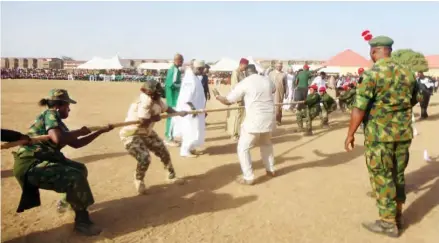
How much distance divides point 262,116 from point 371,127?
185 cm

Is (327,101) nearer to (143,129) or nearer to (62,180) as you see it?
(143,129)

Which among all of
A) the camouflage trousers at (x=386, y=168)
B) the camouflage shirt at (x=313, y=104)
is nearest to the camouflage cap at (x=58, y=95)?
the camouflage trousers at (x=386, y=168)

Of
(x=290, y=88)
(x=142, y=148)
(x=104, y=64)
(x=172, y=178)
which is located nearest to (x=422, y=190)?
(x=172, y=178)

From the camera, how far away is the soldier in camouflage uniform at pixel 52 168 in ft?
12.8

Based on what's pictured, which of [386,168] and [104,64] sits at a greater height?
[104,64]

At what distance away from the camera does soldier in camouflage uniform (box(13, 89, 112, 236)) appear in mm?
3914

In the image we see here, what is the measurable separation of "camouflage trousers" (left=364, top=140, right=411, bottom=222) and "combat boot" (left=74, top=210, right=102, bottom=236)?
9.84ft

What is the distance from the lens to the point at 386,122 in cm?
411

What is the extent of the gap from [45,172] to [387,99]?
3.55 meters

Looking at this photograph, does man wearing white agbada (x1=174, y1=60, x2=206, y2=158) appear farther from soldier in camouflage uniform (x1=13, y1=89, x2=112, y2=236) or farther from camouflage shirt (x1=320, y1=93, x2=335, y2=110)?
camouflage shirt (x1=320, y1=93, x2=335, y2=110)

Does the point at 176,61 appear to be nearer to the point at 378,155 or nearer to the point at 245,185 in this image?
the point at 245,185

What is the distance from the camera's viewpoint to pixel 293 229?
14.3ft

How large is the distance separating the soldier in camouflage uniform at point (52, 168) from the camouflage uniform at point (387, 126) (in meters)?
3.00

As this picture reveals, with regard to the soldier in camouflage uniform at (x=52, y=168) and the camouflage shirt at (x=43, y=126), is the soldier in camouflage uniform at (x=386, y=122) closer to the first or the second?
the soldier in camouflage uniform at (x=52, y=168)
